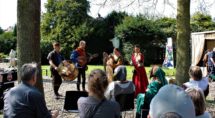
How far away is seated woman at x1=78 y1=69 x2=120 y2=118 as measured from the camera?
400 centimetres

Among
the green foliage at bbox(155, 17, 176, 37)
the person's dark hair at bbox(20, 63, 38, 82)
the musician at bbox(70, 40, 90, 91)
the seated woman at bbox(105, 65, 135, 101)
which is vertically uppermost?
the green foliage at bbox(155, 17, 176, 37)

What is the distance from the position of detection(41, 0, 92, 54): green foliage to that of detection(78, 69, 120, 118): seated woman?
4035cm

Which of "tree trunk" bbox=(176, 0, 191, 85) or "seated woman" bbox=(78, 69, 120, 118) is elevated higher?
"tree trunk" bbox=(176, 0, 191, 85)

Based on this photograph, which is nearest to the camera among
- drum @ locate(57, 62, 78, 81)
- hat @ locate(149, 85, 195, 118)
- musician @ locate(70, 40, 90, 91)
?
hat @ locate(149, 85, 195, 118)

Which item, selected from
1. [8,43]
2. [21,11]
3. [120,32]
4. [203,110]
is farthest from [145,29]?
[203,110]

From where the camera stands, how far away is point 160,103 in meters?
2.54

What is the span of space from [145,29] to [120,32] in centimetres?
269

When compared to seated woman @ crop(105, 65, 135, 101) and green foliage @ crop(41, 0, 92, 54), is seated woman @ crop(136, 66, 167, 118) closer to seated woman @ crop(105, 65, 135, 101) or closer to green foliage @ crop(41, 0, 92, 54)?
seated woman @ crop(105, 65, 135, 101)

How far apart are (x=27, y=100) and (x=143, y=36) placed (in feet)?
116

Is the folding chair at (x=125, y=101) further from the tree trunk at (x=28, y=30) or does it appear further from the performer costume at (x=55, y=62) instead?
the performer costume at (x=55, y=62)

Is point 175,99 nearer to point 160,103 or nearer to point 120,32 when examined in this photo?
point 160,103

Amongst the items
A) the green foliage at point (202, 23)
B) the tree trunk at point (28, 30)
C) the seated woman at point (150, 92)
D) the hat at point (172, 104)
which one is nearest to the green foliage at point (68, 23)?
the green foliage at point (202, 23)

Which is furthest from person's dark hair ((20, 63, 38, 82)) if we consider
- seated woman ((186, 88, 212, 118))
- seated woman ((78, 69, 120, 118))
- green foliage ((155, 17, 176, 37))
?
green foliage ((155, 17, 176, 37))

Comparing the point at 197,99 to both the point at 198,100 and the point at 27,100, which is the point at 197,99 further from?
the point at 27,100
